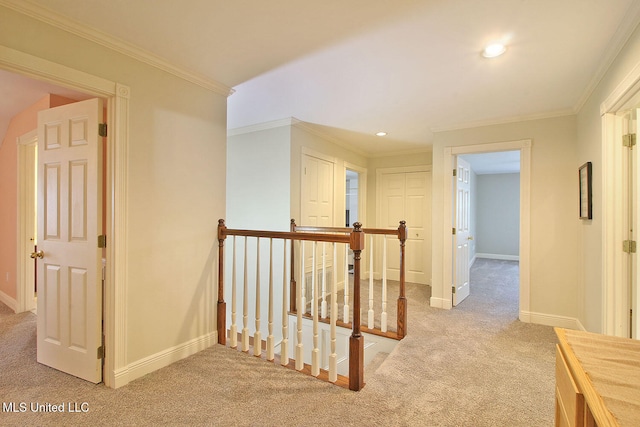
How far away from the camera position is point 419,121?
3611 mm

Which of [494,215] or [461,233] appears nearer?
[461,233]

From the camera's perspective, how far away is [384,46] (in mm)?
2008

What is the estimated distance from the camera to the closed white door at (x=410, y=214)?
17.0 ft

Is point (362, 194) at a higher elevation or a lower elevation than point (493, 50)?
lower

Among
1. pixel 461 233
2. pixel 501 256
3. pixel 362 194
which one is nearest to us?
pixel 461 233

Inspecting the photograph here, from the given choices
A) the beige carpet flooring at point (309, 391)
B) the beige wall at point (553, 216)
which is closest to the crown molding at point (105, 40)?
the beige carpet flooring at point (309, 391)

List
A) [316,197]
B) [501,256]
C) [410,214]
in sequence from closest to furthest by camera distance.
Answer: [316,197] < [410,214] < [501,256]

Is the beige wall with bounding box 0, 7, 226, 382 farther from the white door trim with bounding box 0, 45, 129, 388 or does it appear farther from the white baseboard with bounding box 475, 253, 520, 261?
the white baseboard with bounding box 475, 253, 520, 261

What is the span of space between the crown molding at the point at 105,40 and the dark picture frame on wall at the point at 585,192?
3279mm

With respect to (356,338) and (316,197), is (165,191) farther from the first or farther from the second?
(316,197)

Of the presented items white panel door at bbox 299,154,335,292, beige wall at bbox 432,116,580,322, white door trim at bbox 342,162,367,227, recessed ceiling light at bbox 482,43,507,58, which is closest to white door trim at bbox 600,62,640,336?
recessed ceiling light at bbox 482,43,507,58

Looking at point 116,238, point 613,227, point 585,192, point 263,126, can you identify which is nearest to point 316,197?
point 263,126

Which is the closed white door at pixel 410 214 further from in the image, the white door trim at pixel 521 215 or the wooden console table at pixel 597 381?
the wooden console table at pixel 597 381

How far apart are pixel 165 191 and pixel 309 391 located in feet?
5.76
